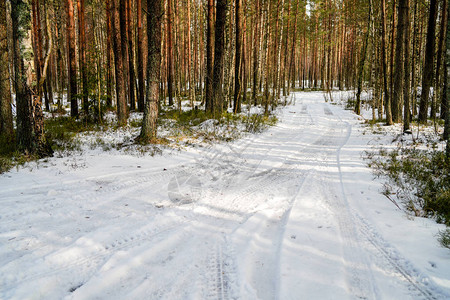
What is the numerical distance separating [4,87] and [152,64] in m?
4.72

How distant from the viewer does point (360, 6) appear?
98.3 feet

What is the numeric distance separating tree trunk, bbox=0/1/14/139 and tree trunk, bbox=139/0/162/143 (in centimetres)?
393

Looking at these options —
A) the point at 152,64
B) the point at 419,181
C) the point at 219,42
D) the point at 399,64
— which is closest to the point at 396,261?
the point at 419,181

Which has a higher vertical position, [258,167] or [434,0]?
[434,0]

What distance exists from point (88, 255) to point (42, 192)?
248cm

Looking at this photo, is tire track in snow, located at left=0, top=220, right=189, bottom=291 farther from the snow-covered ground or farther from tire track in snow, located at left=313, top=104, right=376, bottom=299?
tire track in snow, located at left=313, top=104, right=376, bottom=299

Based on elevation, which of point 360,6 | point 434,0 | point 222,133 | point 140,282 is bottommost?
point 140,282

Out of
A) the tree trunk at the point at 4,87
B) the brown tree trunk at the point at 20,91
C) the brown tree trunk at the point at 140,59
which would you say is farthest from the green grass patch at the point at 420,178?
the brown tree trunk at the point at 140,59

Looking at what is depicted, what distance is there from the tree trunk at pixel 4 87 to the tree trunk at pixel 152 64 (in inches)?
155

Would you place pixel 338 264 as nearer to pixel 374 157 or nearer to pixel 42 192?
pixel 42 192

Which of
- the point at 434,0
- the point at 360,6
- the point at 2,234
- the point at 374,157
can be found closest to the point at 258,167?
the point at 374,157

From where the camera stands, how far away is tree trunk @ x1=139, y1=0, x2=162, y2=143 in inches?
312

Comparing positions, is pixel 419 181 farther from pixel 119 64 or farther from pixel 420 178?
pixel 119 64

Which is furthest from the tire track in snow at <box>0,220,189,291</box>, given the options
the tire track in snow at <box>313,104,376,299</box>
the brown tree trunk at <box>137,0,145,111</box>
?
the brown tree trunk at <box>137,0,145,111</box>
